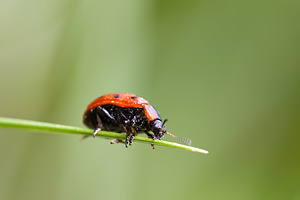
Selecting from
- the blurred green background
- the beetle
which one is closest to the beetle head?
the beetle

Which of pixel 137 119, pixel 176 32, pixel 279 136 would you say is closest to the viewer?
pixel 137 119

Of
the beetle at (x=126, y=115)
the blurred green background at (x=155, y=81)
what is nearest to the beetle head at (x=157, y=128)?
the beetle at (x=126, y=115)

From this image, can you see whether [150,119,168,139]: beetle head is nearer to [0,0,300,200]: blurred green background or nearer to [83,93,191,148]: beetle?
[83,93,191,148]: beetle

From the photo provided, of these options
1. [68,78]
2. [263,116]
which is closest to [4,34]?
[68,78]

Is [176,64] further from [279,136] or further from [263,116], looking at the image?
[279,136]

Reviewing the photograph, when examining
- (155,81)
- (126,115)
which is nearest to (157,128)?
(126,115)

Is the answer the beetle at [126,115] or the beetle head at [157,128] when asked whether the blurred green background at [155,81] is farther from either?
the beetle head at [157,128]
